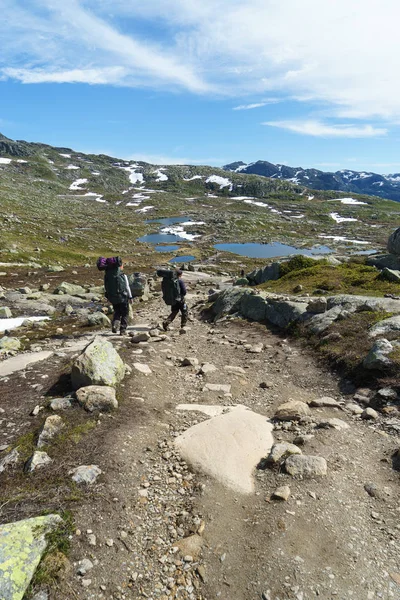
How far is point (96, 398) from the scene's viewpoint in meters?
8.21

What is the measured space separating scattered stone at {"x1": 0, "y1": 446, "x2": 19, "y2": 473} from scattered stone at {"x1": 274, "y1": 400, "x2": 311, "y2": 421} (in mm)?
5849

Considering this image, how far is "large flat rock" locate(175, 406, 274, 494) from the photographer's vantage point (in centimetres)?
660

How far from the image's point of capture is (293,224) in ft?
567

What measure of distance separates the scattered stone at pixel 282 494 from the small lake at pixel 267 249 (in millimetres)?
89354

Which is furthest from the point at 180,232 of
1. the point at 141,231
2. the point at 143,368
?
the point at 143,368

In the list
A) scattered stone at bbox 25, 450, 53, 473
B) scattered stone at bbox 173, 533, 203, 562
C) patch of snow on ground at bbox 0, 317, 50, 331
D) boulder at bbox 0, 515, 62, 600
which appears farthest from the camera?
patch of snow on ground at bbox 0, 317, 50, 331

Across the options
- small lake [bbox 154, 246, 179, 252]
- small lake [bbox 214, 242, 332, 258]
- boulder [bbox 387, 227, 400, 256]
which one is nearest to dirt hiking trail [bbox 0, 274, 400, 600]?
boulder [bbox 387, 227, 400, 256]

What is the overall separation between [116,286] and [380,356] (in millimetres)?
10459

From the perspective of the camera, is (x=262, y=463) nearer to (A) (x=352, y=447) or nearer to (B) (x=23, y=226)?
(A) (x=352, y=447)

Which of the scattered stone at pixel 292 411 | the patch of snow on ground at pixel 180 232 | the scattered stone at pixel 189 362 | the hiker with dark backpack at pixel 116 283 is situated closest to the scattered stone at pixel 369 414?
the scattered stone at pixel 292 411

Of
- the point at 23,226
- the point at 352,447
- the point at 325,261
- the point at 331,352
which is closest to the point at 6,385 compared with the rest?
the point at 352,447

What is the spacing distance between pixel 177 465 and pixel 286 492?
2.13 meters

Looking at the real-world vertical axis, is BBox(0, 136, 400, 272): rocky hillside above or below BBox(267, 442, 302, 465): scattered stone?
below

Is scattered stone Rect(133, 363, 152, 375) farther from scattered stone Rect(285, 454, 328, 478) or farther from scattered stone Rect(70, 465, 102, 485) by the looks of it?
scattered stone Rect(285, 454, 328, 478)
